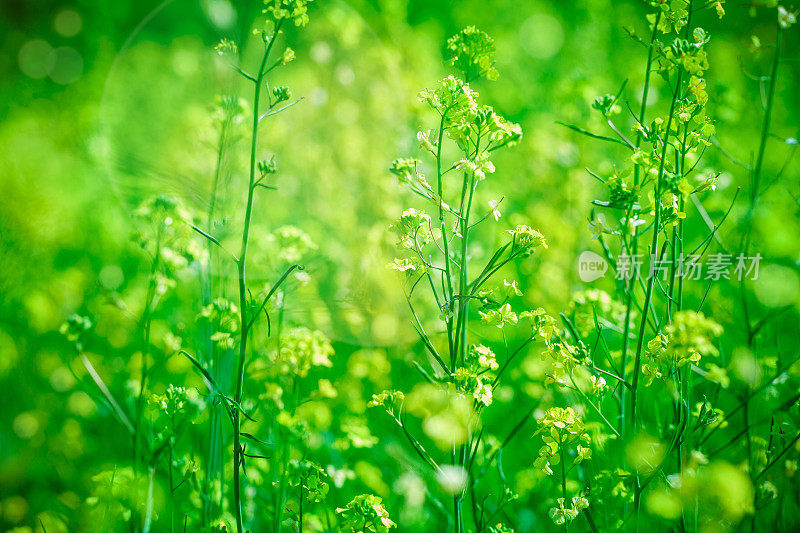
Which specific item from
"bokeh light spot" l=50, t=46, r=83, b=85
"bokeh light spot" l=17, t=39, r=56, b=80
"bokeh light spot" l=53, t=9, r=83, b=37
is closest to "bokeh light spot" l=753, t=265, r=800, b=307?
"bokeh light spot" l=50, t=46, r=83, b=85

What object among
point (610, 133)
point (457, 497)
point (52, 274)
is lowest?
point (457, 497)

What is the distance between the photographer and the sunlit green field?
1.15 metres

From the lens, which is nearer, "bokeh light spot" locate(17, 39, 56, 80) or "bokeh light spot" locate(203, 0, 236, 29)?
"bokeh light spot" locate(203, 0, 236, 29)

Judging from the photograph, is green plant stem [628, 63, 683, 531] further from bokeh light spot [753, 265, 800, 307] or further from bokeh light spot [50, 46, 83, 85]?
bokeh light spot [50, 46, 83, 85]

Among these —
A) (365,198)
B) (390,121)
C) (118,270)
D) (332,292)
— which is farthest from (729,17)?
(118,270)

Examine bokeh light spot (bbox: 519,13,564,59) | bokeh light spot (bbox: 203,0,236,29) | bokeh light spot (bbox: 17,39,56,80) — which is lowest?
bokeh light spot (bbox: 203,0,236,29)

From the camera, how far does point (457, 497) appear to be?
1113 mm

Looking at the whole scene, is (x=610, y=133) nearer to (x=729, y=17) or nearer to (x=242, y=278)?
(x=729, y=17)

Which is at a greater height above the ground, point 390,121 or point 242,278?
point 390,121

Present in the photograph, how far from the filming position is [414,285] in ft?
3.50

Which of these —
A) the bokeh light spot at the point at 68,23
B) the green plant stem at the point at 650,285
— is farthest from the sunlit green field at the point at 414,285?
the bokeh light spot at the point at 68,23

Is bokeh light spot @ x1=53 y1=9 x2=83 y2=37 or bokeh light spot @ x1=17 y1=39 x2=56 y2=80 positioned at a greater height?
bokeh light spot @ x1=53 y1=9 x2=83 y2=37

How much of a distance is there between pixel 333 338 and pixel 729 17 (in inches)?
93.4

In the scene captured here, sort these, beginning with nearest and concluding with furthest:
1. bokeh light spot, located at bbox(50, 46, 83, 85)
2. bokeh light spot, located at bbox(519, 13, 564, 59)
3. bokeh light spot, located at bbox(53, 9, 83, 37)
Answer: bokeh light spot, located at bbox(519, 13, 564, 59) < bokeh light spot, located at bbox(50, 46, 83, 85) < bokeh light spot, located at bbox(53, 9, 83, 37)
